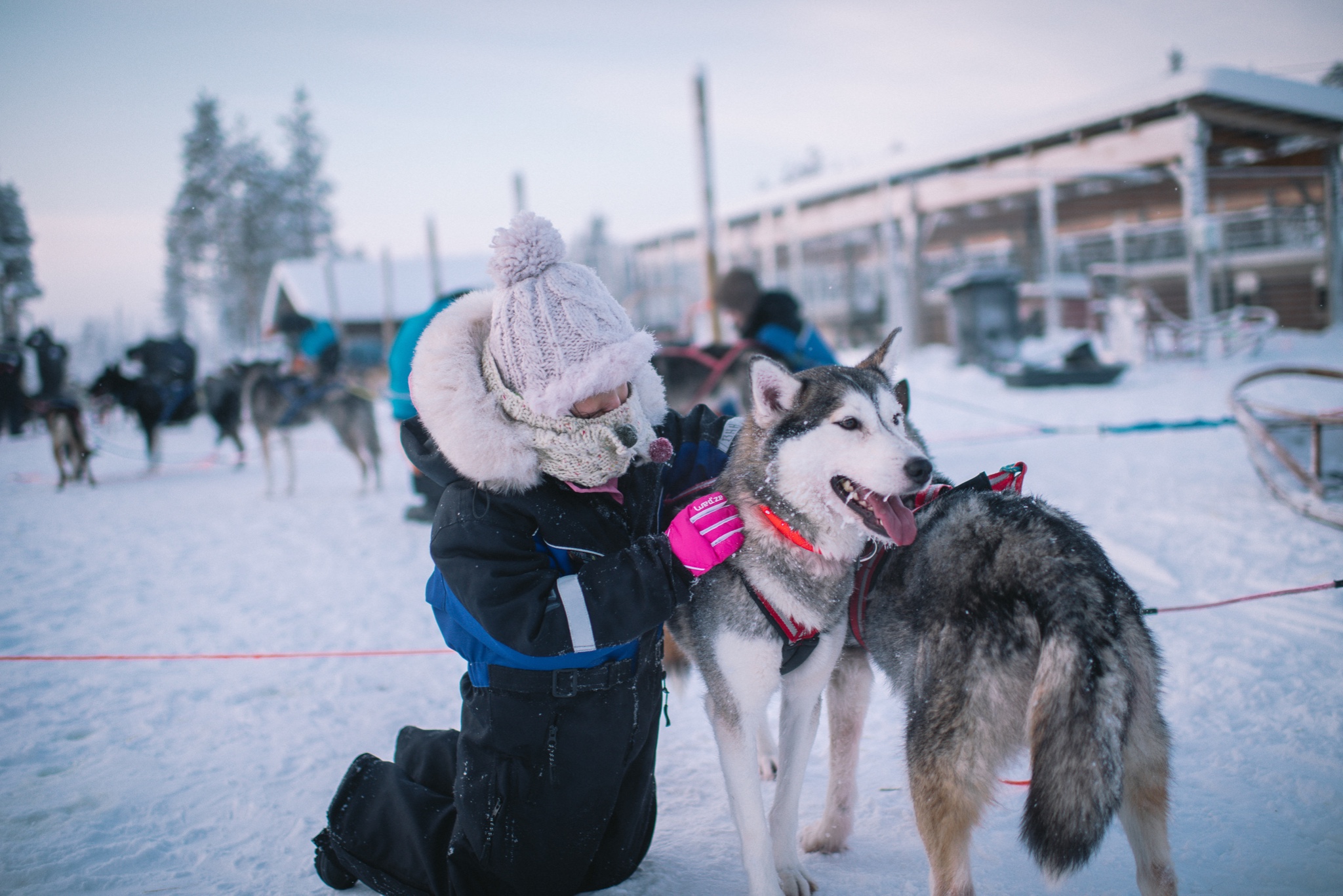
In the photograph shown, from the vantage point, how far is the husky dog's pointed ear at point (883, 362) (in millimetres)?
1905

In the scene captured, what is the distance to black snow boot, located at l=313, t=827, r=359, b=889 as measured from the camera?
5.59 ft

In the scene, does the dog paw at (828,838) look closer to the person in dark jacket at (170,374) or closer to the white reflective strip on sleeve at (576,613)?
the white reflective strip on sleeve at (576,613)

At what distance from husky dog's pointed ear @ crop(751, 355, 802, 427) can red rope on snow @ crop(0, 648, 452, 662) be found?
1997 millimetres

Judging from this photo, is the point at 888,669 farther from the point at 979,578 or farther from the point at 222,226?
the point at 222,226

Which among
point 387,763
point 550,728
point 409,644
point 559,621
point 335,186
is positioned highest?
point 335,186

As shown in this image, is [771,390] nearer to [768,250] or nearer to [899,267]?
[899,267]

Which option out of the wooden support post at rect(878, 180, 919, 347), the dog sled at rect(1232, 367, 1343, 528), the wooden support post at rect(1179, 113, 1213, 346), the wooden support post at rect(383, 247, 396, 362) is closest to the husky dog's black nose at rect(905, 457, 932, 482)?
the dog sled at rect(1232, 367, 1343, 528)

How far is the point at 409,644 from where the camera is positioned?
3.34 meters

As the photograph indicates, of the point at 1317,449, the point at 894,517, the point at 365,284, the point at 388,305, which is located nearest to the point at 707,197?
the point at 1317,449

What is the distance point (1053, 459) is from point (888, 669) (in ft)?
16.0

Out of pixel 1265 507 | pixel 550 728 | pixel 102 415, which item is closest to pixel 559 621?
pixel 550 728

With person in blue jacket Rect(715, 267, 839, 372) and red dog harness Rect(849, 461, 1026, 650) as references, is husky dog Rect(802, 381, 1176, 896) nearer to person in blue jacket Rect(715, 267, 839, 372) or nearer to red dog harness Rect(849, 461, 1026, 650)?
red dog harness Rect(849, 461, 1026, 650)

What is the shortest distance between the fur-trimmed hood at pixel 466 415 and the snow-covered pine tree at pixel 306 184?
33753 mm

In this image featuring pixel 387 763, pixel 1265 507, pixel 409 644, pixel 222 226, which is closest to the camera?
pixel 387 763
